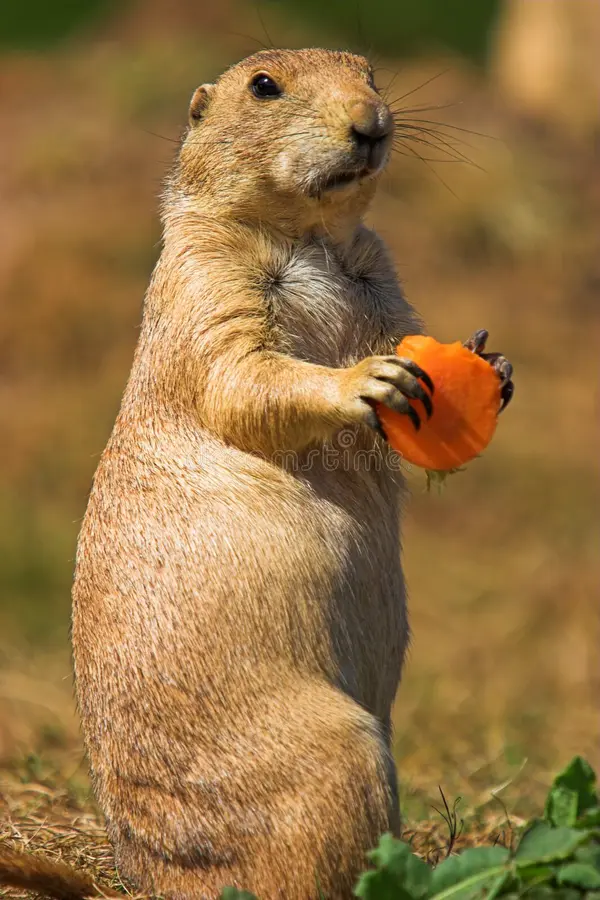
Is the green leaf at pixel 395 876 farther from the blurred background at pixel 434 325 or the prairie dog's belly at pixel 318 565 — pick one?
the blurred background at pixel 434 325

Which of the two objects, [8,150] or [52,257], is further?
[8,150]

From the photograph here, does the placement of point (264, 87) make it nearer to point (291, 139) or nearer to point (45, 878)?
point (291, 139)

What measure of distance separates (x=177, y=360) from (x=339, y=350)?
1.75 ft

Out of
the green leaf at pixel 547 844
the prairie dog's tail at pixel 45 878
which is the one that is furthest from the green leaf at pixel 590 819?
the prairie dog's tail at pixel 45 878

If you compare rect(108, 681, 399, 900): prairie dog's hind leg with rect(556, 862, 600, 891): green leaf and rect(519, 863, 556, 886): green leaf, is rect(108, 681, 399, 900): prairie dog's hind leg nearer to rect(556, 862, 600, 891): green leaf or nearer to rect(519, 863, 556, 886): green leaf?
rect(519, 863, 556, 886): green leaf

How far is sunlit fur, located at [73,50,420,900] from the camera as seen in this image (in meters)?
3.37

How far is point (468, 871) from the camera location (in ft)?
9.83

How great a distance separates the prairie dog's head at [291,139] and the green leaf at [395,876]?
1925mm

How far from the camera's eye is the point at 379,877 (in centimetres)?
295

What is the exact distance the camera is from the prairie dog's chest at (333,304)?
12.6ft

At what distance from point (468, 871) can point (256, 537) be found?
3.52ft

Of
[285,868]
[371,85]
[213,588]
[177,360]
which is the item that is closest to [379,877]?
[285,868]

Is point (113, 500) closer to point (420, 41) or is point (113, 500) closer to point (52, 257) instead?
point (52, 257)

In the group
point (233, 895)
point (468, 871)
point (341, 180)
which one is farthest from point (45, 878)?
point (341, 180)
